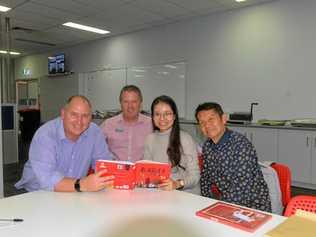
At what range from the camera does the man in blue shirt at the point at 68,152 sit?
1629 mm

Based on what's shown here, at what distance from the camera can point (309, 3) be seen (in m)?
4.49

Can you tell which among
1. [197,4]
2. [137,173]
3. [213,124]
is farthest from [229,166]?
[197,4]

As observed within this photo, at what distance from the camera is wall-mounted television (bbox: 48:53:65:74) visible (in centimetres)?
895

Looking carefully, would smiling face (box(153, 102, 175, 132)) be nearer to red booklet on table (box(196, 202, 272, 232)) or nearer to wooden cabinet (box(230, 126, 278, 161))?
red booklet on table (box(196, 202, 272, 232))

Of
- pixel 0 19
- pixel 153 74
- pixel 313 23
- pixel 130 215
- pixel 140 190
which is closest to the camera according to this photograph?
pixel 130 215

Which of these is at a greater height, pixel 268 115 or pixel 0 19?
pixel 0 19

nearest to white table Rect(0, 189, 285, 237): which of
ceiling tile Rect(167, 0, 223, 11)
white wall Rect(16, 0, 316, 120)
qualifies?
white wall Rect(16, 0, 316, 120)

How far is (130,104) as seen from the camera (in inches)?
108

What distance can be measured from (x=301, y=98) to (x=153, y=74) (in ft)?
10.7

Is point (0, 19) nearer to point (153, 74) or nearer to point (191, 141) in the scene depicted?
point (153, 74)

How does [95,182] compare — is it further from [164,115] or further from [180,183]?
Result: [164,115]

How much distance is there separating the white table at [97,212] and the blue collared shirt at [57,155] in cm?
15

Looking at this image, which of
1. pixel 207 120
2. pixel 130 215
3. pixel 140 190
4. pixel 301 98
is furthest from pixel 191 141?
pixel 301 98

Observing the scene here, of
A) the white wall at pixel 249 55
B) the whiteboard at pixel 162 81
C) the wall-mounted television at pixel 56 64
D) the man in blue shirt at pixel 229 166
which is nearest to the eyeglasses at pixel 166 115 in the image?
the man in blue shirt at pixel 229 166
